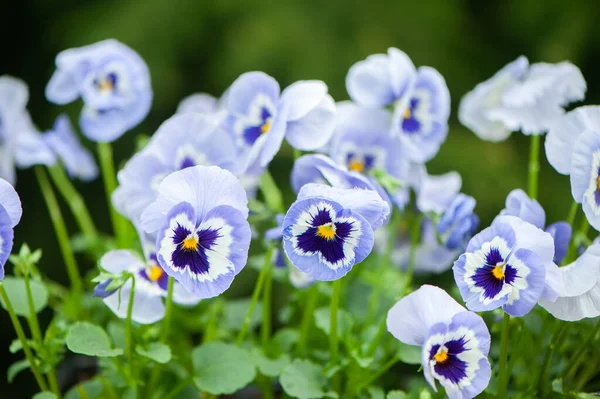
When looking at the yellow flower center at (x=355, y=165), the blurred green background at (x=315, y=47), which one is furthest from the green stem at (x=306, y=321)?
the blurred green background at (x=315, y=47)

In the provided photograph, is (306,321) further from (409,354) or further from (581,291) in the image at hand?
(581,291)

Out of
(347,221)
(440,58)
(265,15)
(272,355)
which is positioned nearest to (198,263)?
(347,221)

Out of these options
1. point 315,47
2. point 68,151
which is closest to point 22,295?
point 68,151

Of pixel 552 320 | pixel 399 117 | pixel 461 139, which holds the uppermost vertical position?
pixel 399 117

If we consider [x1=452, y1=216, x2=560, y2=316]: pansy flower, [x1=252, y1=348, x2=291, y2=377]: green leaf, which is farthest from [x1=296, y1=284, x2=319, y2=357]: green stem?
[x1=452, y1=216, x2=560, y2=316]: pansy flower

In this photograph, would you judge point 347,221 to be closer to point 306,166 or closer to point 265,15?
point 306,166

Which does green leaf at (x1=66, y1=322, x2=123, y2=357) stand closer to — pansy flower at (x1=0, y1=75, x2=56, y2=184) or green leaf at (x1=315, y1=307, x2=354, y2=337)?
green leaf at (x1=315, y1=307, x2=354, y2=337)

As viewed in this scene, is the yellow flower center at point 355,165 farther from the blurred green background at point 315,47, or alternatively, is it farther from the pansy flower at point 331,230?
the blurred green background at point 315,47
